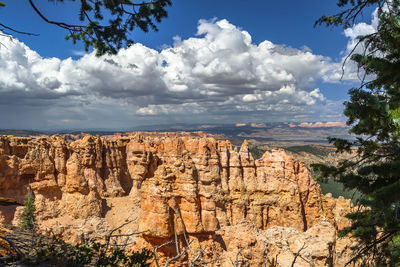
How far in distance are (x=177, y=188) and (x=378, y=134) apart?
16.8 meters

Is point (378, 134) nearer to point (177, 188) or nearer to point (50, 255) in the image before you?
point (50, 255)

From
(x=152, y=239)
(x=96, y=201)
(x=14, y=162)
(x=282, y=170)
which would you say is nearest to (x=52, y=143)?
(x=14, y=162)

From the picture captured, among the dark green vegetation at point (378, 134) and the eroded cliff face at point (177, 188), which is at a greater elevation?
the dark green vegetation at point (378, 134)

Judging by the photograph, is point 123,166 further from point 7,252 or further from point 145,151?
point 7,252

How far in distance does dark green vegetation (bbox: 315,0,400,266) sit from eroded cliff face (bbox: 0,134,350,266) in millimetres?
13398

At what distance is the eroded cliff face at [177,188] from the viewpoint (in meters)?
21.6

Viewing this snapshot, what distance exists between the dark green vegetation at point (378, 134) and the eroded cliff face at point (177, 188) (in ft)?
44.0

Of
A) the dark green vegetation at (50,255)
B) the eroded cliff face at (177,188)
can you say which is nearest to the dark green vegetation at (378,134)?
the dark green vegetation at (50,255)

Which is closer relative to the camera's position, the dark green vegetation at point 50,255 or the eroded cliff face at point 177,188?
the dark green vegetation at point 50,255

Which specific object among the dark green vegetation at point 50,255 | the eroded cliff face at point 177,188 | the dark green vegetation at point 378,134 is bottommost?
the eroded cliff face at point 177,188

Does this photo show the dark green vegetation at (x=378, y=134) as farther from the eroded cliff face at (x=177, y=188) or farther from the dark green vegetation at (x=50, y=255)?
the eroded cliff face at (x=177, y=188)

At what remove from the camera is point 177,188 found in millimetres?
21594

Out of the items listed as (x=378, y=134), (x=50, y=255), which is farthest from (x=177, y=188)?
(x=378, y=134)

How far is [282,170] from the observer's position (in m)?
35.1
